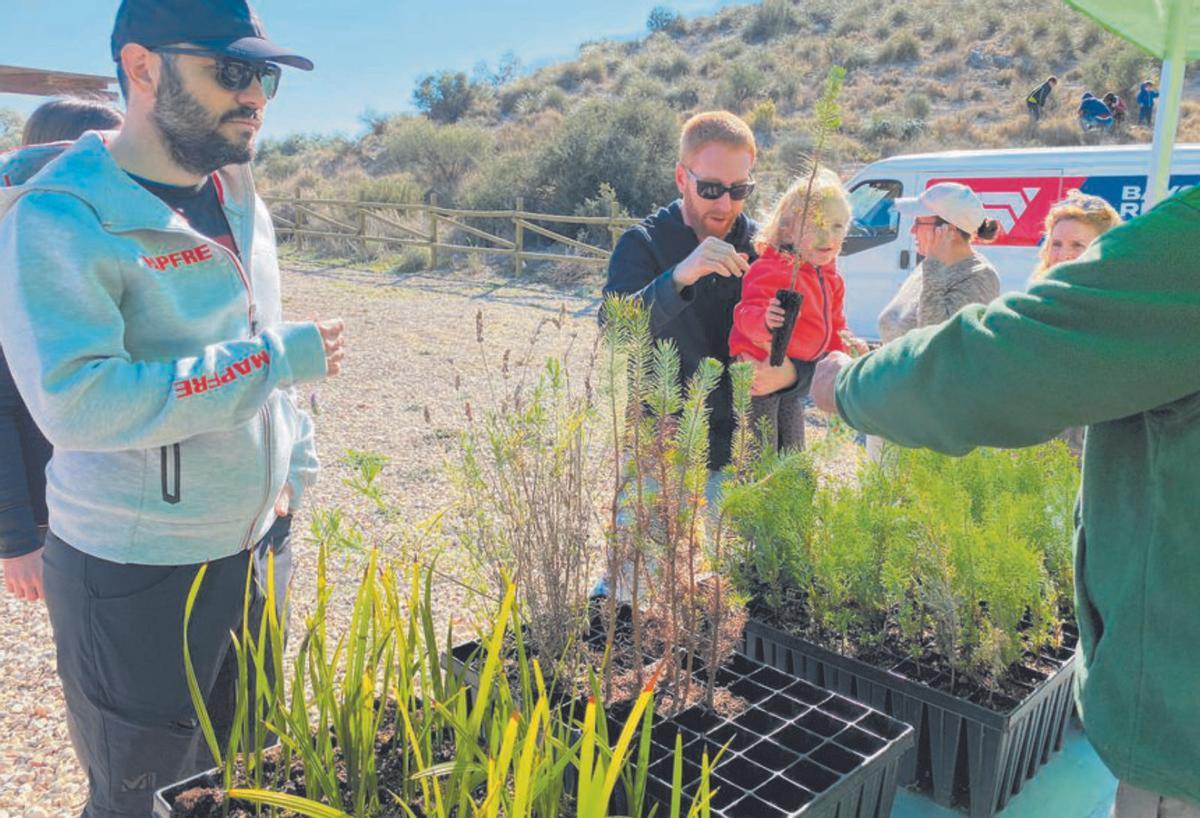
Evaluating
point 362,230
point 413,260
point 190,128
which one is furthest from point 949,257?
point 362,230

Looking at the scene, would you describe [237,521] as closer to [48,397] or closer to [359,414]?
[48,397]

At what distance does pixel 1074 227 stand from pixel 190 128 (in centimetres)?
317

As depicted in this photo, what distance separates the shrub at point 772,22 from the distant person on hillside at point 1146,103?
21798mm

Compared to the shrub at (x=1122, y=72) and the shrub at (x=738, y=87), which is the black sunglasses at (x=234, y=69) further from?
the shrub at (x=738, y=87)

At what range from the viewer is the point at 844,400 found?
129 centimetres

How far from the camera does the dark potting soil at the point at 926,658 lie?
5.96 ft

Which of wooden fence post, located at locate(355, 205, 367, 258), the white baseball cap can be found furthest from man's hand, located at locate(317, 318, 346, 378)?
wooden fence post, located at locate(355, 205, 367, 258)

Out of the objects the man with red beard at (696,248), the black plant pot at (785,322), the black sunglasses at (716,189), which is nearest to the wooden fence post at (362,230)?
the man with red beard at (696,248)

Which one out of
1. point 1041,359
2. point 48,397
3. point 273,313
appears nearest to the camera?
point 1041,359

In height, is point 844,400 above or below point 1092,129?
below

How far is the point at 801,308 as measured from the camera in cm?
235

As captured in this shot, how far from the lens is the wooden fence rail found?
16109 mm

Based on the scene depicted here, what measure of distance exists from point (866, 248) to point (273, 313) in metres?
7.70

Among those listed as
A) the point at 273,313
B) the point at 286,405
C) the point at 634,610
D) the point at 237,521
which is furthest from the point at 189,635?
the point at 634,610
